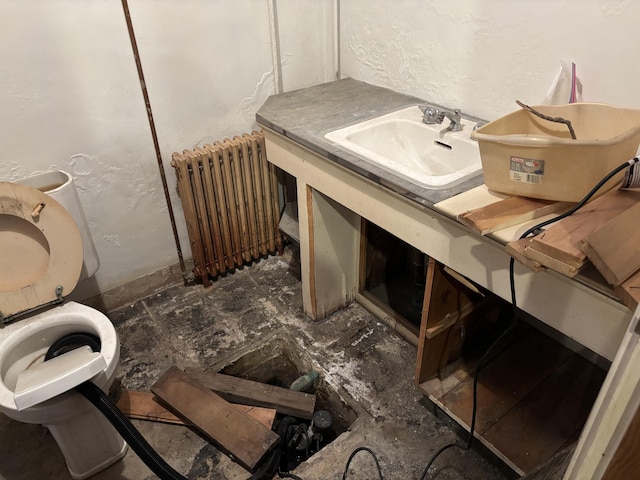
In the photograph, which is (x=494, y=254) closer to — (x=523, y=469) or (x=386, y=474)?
(x=523, y=469)

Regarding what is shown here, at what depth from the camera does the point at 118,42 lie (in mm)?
1637

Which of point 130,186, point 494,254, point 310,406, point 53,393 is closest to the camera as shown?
point 494,254

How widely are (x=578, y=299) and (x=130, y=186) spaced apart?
1688mm

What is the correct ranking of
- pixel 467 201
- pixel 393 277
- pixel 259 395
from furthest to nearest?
pixel 393 277
pixel 259 395
pixel 467 201

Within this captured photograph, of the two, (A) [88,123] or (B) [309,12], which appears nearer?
(A) [88,123]

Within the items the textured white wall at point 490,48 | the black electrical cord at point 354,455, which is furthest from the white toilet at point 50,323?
the textured white wall at point 490,48

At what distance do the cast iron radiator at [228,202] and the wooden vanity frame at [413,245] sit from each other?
0.94 feet

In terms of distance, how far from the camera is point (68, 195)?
5.27 ft

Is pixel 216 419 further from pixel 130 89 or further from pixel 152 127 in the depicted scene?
pixel 130 89

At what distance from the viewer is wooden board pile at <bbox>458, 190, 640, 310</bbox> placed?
28.8 inches

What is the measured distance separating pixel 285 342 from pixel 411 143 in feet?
3.16

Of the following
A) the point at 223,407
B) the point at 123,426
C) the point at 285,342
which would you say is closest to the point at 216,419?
the point at 223,407

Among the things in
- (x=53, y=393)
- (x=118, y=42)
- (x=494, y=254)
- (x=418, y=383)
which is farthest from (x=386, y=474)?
(x=118, y=42)

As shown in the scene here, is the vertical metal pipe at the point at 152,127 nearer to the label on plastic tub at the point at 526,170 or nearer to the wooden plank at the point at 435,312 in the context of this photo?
the wooden plank at the point at 435,312
